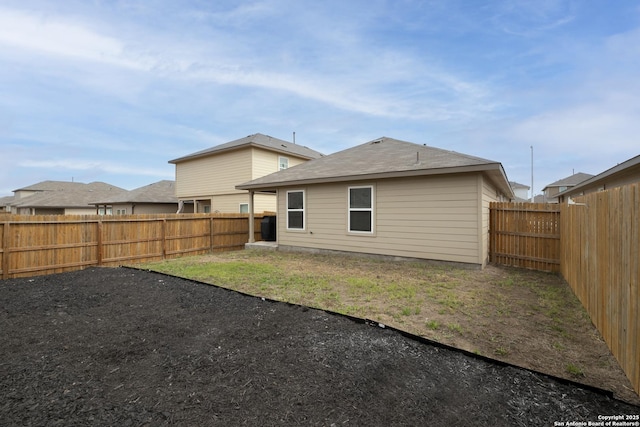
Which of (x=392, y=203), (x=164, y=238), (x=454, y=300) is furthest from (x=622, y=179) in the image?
(x=164, y=238)

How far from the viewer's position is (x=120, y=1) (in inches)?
332

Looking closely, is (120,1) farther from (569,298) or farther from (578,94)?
(578,94)

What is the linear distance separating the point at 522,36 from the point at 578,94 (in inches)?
492

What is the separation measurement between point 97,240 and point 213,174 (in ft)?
35.1

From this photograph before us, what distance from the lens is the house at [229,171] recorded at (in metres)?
17.3

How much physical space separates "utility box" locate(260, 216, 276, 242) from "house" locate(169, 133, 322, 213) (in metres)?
4.00

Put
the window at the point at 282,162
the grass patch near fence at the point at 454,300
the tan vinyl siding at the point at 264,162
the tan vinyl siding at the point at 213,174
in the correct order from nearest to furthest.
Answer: the grass patch near fence at the point at 454,300 < the tan vinyl siding at the point at 264,162 < the tan vinyl siding at the point at 213,174 < the window at the point at 282,162

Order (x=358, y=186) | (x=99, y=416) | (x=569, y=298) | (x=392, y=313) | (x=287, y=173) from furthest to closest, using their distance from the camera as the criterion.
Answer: (x=287, y=173), (x=358, y=186), (x=569, y=298), (x=392, y=313), (x=99, y=416)

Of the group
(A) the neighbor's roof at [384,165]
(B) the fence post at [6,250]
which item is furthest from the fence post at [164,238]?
(B) the fence post at [6,250]

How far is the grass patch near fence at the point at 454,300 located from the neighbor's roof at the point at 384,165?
8.82 feet

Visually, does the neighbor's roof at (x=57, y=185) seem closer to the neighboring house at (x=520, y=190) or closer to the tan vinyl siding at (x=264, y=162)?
the tan vinyl siding at (x=264, y=162)

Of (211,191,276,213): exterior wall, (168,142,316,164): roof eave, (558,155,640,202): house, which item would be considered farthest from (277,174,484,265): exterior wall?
(168,142,316,164): roof eave

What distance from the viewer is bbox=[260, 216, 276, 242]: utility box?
1323cm

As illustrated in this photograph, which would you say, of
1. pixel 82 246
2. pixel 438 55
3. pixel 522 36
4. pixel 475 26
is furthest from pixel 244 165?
pixel 522 36
